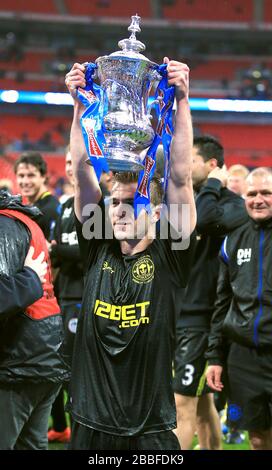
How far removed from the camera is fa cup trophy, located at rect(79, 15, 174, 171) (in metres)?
2.38

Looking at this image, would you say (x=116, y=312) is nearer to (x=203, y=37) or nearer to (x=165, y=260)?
(x=165, y=260)

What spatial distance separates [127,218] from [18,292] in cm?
63

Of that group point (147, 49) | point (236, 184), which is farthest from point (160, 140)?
point (147, 49)

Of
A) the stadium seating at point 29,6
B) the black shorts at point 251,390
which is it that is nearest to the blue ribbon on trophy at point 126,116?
the black shorts at point 251,390

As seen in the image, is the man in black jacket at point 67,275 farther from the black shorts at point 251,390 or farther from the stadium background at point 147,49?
the stadium background at point 147,49

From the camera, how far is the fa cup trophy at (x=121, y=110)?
2385 mm

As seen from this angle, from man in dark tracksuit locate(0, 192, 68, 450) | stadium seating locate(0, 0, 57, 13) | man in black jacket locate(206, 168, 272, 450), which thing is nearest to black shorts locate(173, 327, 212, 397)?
man in black jacket locate(206, 168, 272, 450)

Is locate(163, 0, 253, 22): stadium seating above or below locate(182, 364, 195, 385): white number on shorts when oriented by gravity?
above

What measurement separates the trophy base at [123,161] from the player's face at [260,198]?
5.18 feet

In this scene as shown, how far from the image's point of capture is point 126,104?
8.09 ft

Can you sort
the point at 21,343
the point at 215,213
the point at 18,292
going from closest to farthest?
the point at 18,292 < the point at 21,343 < the point at 215,213

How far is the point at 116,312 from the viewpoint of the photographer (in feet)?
8.00

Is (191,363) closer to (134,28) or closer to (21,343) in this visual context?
(21,343)

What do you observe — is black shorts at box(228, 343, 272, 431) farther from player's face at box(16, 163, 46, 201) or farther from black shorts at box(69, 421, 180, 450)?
player's face at box(16, 163, 46, 201)
